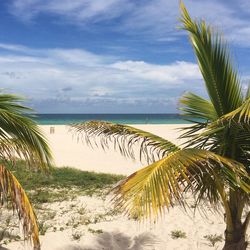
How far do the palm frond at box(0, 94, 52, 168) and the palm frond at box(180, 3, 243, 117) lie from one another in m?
2.05

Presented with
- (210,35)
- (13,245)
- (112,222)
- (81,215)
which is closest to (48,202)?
(81,215)

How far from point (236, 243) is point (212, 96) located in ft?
5.48

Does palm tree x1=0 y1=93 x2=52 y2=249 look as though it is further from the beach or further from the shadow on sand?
the shadow on sand

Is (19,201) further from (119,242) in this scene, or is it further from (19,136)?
(119,242)

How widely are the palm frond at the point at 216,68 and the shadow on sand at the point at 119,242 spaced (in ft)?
10.5

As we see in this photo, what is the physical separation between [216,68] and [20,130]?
2326 mm

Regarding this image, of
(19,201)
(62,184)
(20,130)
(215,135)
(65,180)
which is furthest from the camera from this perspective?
(65,180)

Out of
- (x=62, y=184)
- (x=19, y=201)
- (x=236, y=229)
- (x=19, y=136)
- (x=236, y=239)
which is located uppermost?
(x=19, y=136)

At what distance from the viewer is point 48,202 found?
9.40 meters

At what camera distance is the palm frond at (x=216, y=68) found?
4.19 m

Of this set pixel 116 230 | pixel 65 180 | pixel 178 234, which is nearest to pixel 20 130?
pixel 116 230

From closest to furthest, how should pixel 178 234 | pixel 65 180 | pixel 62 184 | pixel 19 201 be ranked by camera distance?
pixel 19 201, pixel 178 234, pixel 62 184, pixel 65 180

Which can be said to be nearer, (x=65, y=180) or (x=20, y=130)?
(x=20, y=130)

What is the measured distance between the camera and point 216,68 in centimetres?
422
